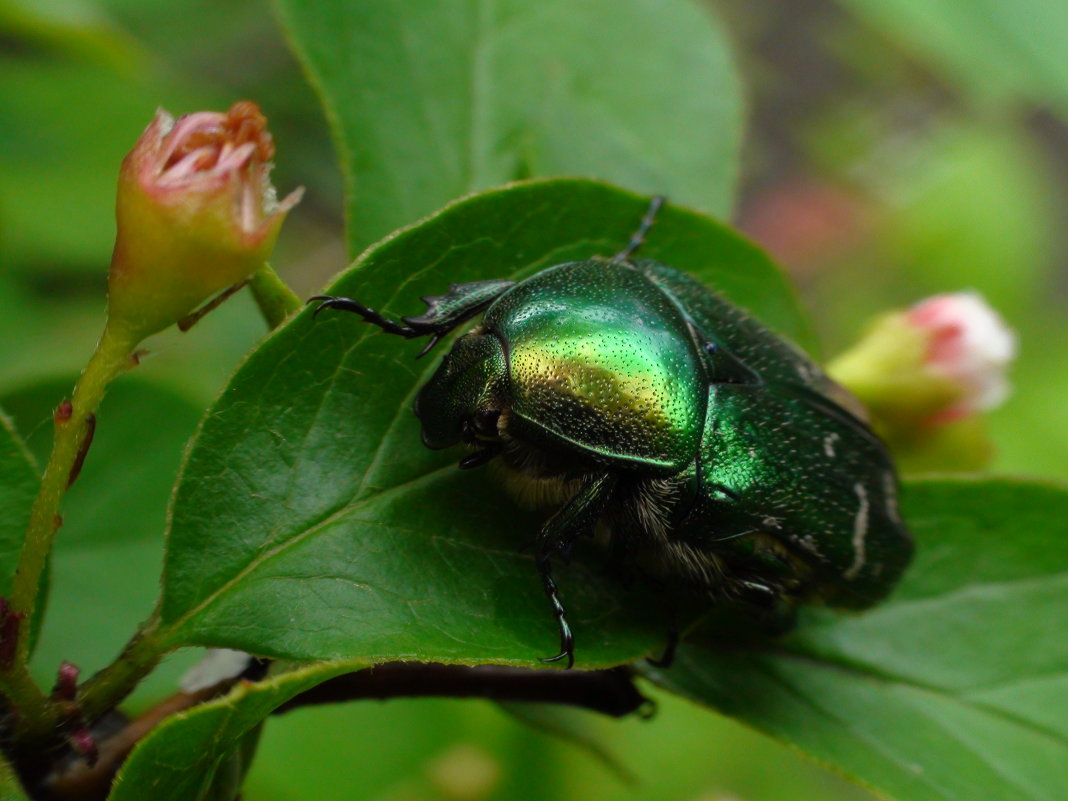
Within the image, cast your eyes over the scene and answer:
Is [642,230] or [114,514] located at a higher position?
[642,230]

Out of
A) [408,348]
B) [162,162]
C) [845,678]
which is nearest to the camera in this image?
[162,162]

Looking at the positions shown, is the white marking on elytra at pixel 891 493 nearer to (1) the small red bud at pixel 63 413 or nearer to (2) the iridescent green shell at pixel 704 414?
(2) the iridescent green shell at pixel 704 414

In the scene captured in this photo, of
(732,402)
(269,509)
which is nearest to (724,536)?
(732,402)

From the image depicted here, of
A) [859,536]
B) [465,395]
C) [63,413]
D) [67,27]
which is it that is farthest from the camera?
[67,27]

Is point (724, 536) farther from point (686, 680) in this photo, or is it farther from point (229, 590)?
point (229, 590)

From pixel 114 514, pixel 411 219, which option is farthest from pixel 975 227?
pixel 114 514

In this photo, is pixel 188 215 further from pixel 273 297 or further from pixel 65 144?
pixel 65 144

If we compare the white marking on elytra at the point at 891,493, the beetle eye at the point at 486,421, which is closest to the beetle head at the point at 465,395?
the beetle eye at the point at 486,421

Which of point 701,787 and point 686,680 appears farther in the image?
point 701,787

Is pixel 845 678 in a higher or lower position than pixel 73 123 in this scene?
lower
